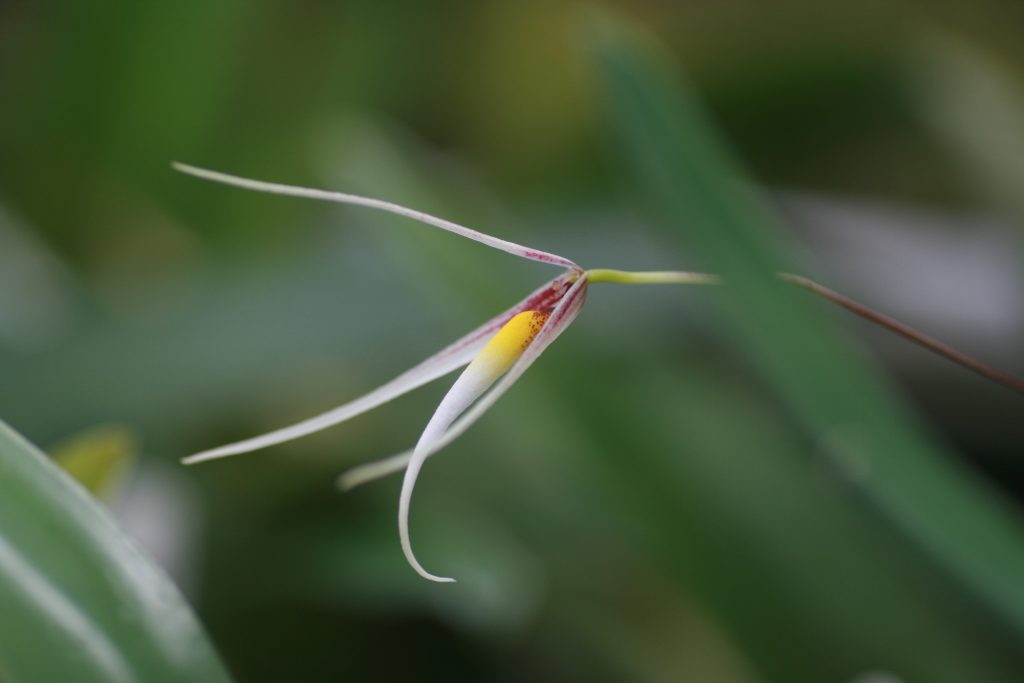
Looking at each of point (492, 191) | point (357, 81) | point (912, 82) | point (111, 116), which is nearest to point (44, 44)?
point (111, 116)

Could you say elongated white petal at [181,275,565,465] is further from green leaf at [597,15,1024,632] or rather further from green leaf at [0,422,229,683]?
green leaf at [597,15,1024,632]

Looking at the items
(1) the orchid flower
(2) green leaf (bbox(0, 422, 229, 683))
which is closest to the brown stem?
(1) the orchid flower

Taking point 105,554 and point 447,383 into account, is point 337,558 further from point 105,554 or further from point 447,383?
point 105,554

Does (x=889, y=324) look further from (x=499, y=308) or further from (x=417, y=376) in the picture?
(x=499, y=308)

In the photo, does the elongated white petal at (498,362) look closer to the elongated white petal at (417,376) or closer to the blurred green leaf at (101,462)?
the elongated white petal at (417,376)

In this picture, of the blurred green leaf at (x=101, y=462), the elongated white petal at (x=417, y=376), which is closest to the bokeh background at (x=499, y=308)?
the blurred green leaf at (x=101, y=462)

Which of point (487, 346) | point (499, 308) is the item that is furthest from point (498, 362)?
point (499, 308)
